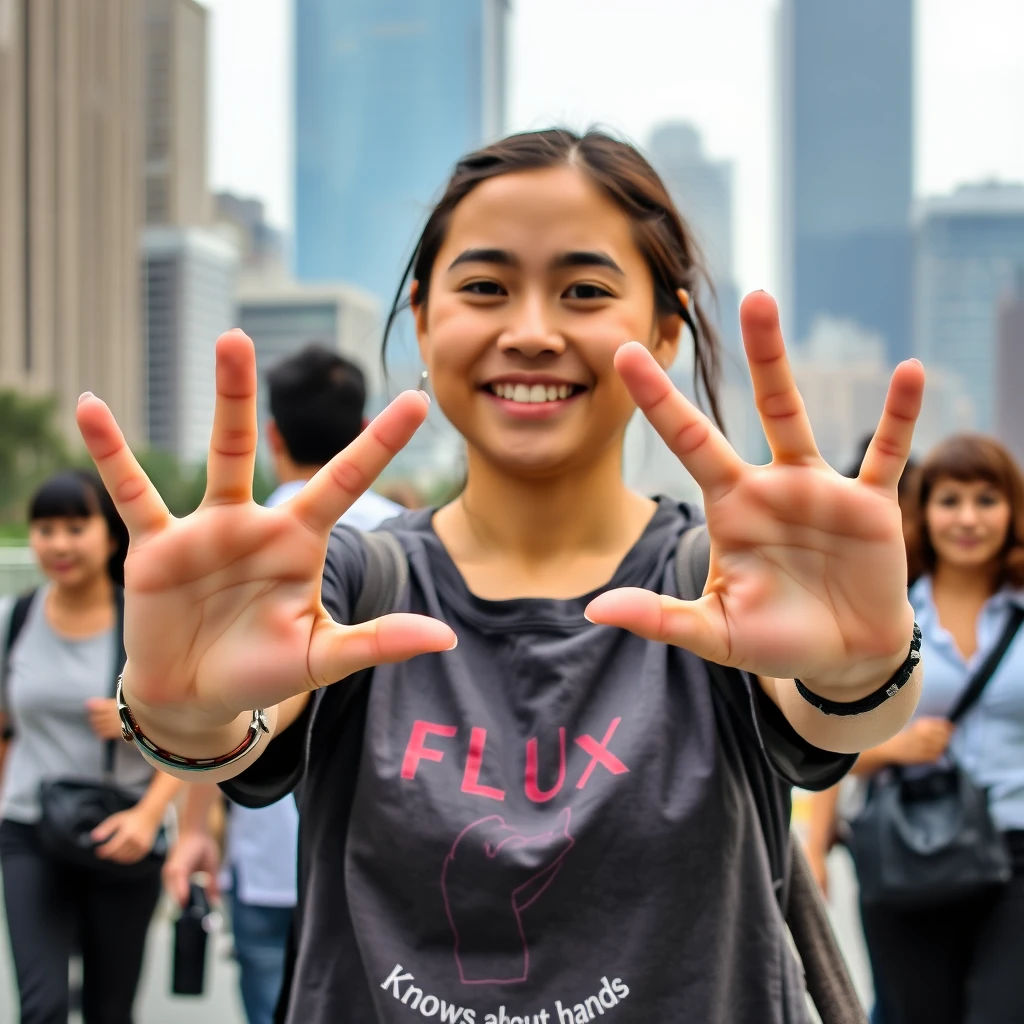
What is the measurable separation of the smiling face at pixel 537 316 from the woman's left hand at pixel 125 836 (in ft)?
5.67

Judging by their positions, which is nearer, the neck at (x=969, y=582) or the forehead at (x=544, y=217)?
the forehead at (x=544, y=217)

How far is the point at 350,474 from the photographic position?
96 cm

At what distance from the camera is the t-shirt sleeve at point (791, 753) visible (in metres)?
1.07

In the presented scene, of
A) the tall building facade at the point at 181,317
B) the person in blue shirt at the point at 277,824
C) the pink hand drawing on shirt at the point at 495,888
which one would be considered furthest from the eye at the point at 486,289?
the tall building facade at the point at 181,317

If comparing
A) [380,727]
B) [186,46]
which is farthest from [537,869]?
[186,46]

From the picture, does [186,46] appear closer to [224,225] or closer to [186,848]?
[224,225]

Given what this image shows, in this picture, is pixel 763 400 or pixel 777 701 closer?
pixel 763 400

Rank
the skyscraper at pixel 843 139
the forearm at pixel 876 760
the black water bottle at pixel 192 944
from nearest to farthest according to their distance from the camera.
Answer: the black water bottle at pixel 192 944 → the forearm at pixel 876 760 → the skyscraper at pixel 843 139

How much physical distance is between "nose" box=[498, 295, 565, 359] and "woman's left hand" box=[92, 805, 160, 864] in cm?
182

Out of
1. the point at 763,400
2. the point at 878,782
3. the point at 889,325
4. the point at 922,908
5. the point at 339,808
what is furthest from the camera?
the point at 889,325

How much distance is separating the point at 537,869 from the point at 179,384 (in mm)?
78136

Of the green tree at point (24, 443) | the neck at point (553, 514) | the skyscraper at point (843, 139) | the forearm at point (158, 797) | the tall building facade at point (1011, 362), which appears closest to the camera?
the neck at point (553, 514)

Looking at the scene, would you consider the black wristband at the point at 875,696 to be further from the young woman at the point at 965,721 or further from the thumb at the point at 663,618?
the young woman at the point at 965,721

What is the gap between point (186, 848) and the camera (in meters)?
2.54
